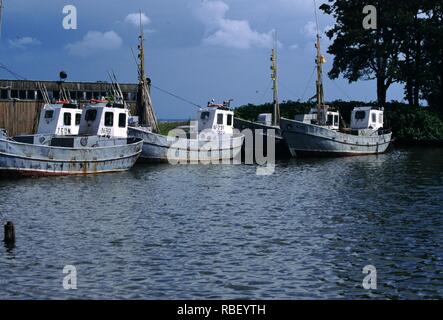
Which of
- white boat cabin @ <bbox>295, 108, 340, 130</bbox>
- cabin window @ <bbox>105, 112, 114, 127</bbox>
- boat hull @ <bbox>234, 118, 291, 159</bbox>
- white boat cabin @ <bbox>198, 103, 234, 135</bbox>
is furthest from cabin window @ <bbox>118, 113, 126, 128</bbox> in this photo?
white boat cabin @ <bbox>295, 108, 340, 130</bbox>

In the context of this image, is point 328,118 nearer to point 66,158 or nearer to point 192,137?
point 192,137

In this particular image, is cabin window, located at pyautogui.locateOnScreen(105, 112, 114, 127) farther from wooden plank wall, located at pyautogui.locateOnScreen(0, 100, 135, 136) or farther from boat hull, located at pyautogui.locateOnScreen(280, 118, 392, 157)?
boat hull, located at pyautogui.locateOnScreen(280, 118, 392, 157)

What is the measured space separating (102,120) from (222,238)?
851 inches

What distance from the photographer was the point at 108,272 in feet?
51.2

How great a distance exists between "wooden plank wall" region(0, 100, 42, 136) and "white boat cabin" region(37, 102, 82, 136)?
7798 millimetres

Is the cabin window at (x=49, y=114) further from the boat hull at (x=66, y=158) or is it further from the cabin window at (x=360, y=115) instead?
the cabin window at (x=360, y=115)

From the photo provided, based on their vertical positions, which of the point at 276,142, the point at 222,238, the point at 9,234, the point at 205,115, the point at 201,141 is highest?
the point at 205,115

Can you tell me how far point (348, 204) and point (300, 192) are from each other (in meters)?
4.17

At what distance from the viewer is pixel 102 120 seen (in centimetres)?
3947

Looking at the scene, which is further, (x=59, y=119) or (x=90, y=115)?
(x=90, y=115)

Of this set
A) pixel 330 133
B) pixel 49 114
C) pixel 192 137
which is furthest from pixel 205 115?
pixel 49 114

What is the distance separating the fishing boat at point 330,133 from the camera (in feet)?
165

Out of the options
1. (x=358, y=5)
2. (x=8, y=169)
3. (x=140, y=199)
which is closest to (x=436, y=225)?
(x=140, y=199)

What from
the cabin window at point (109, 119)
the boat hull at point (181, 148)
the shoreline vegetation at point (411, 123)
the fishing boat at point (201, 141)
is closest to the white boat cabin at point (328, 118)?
the fishing boat at point (201, 141)
